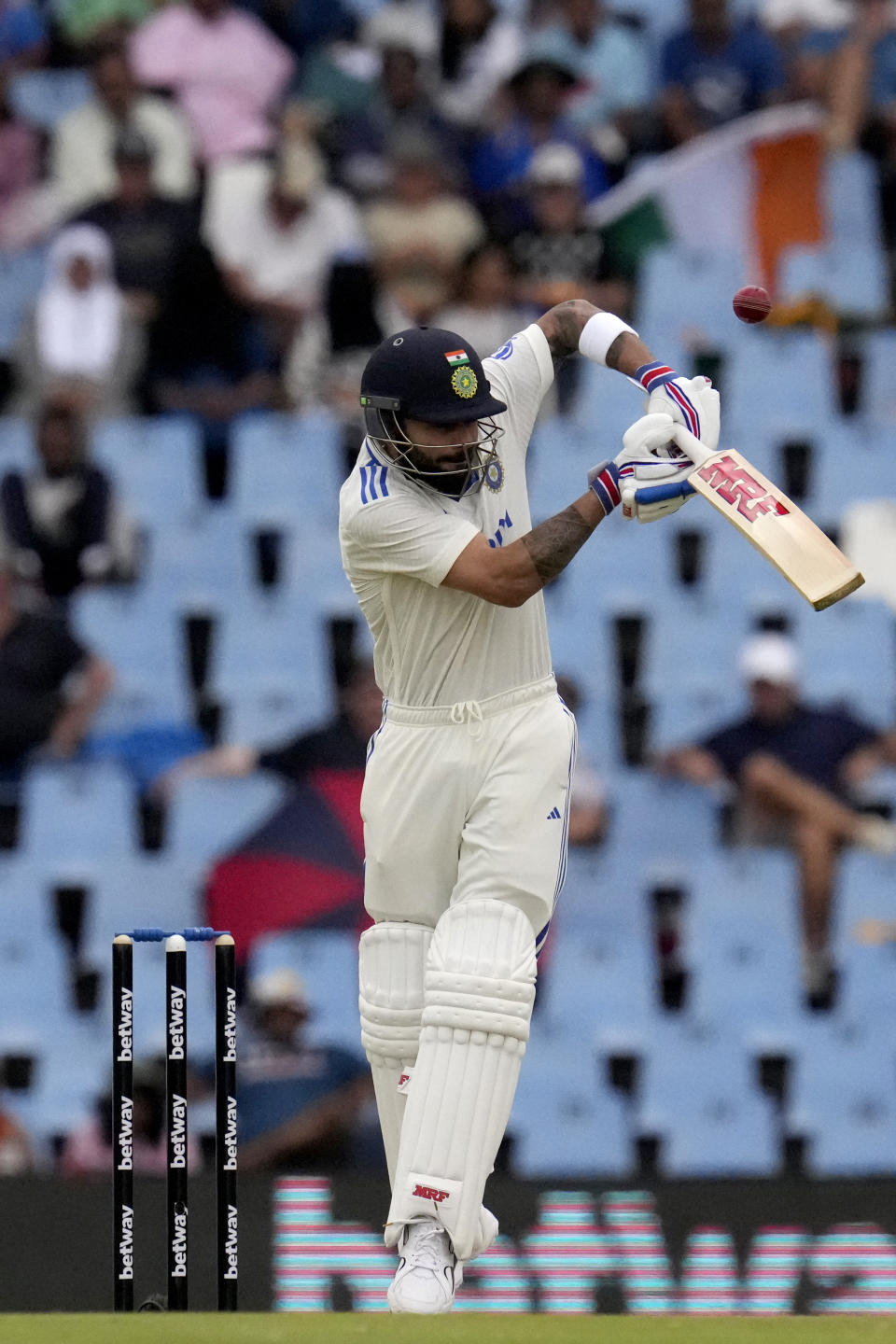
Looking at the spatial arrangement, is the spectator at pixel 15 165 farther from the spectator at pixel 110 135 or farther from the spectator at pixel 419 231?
the spectator at pixel 419 231

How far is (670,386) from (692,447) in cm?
18

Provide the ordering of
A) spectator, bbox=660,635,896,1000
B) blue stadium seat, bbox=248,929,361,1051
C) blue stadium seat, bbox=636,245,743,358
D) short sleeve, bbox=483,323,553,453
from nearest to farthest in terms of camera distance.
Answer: short sleeve, bbox=483,323,553,453 < blue stadium seat, bbox=248,929,361,1051 < spectator, bbox=660,635,896,1000 < blue stadium seat, bbox=636,245,743,358

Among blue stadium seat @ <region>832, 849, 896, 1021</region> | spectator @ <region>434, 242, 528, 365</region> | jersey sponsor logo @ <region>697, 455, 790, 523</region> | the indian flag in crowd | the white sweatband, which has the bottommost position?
blue stadium seat @ <region>832, 849, 896, 1021</region>

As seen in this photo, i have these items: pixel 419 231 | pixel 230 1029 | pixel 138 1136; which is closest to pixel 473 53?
pixel 419 231

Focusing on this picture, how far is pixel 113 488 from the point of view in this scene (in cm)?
815

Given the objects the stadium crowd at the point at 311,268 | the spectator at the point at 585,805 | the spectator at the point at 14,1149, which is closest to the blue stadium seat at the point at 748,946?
the stadium crowd at the point at 311,268

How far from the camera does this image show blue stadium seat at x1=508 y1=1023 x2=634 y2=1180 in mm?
6754

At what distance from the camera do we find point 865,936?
23.6 feet

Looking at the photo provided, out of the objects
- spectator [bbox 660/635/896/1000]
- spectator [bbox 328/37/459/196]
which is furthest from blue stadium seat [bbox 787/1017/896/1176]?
spectator [bbox 328/37/459/196]

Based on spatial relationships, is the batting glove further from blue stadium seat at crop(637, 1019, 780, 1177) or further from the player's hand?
blue stadium seat at crop(637, 1019, 780, 1177)

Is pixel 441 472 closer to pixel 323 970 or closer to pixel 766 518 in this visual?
pixel 766 518

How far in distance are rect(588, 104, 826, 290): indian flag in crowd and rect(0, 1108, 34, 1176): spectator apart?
153 inches

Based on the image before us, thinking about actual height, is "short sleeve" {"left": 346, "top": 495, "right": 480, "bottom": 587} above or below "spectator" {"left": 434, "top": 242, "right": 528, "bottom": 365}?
below

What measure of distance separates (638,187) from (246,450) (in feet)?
5.90
